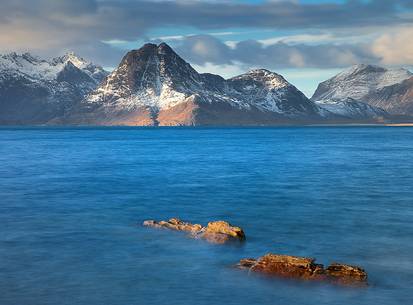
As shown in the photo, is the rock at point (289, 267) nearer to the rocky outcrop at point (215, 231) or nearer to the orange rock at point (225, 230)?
the rocky outcrop at point (215, 231)

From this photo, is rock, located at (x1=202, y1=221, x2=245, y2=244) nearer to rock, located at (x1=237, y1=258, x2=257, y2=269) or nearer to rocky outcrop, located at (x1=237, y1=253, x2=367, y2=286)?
rock, located at (x1=237, y1=258, x2=257, y2=269)

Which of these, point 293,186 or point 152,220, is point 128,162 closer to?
point 293,186

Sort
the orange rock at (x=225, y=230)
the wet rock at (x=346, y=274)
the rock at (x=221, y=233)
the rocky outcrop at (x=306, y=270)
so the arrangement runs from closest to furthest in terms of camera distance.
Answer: the wet rock at (x=346, y=274) < the rocky outcrop at (x=306, y=270) < the rock at (x=221, y=233) < the orange rock at (x=225, y=230)

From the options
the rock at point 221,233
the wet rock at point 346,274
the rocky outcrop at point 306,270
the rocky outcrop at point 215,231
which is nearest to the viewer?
the wet rock at point 346,274

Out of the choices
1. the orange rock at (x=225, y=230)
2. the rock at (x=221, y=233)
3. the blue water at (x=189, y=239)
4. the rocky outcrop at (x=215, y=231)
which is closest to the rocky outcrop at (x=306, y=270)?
the blue water at (x=189, y=239)

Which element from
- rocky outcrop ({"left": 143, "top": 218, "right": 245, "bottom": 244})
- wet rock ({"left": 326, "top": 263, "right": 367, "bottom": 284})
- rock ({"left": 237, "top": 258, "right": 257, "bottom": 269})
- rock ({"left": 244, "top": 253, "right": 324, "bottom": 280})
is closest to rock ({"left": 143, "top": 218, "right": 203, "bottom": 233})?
rocky outcrop ({"left": 143, "top": 218, "right": 245, "bottom": 244})

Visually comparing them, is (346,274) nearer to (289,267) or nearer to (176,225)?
(289,267)

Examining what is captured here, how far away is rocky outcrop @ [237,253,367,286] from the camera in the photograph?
1407 inches

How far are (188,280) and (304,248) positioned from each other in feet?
40.2

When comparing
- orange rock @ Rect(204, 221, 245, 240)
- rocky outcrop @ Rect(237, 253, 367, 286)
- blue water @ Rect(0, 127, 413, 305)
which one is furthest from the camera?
orange rock @ Rect(204, 221, 245, 240)

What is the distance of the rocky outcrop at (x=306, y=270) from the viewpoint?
117 ft

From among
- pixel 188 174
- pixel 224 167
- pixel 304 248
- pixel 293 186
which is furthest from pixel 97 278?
pixel 224 167

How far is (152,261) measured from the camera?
4106cm

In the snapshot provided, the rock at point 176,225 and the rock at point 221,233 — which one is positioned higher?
the rock at point 221,233
